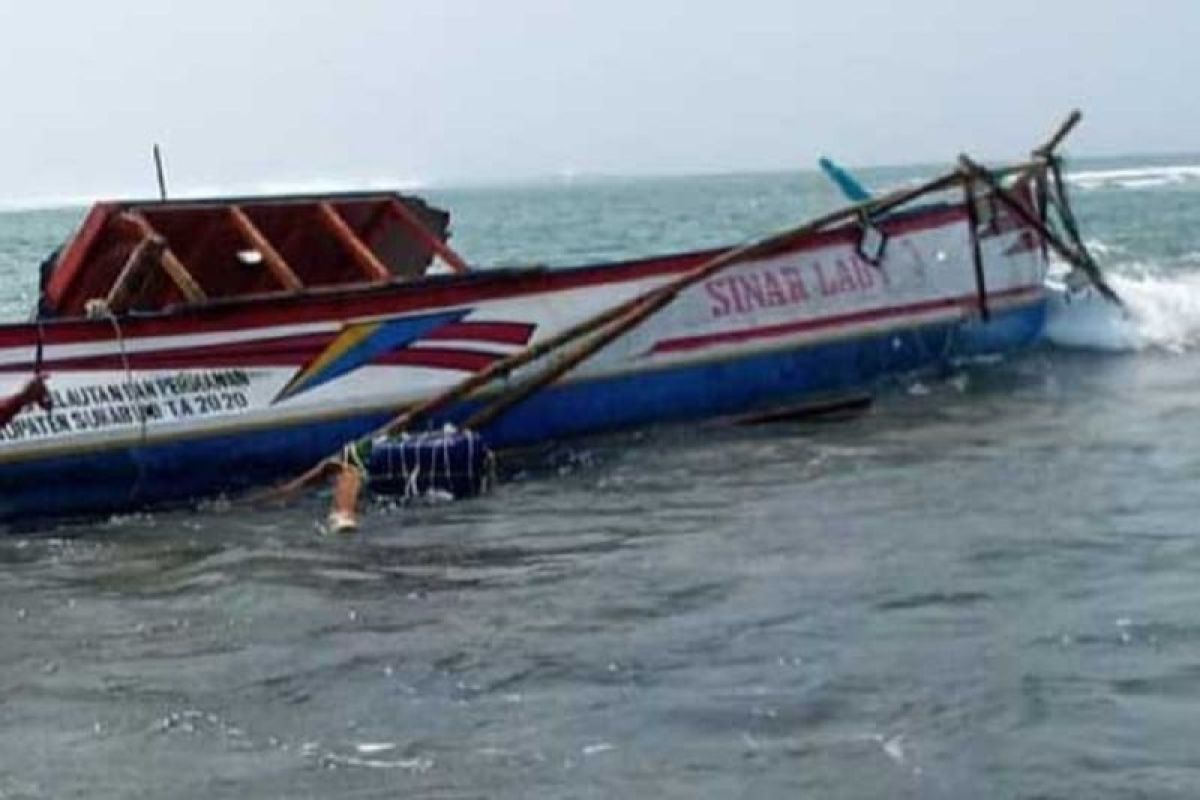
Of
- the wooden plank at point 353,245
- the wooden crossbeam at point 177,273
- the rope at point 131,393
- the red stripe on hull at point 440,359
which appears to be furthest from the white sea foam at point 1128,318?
the rope at point 131,393

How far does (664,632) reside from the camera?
8.41m

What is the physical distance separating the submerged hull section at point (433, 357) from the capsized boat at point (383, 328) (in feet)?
0.05

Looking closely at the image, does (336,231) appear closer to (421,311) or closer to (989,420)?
(421,311)

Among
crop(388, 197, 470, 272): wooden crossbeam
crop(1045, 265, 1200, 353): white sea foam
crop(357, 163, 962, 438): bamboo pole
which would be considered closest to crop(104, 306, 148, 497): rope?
crop(357, 163, 962, 438): bamboo pole

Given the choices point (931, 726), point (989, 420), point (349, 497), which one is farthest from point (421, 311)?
point (931, 726)

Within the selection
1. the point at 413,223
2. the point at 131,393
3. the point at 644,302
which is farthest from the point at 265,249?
the point at 644,302

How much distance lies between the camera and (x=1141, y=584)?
8859mm

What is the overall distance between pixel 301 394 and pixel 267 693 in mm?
5496

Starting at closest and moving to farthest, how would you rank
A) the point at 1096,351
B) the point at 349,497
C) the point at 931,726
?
the point at 931,726 → the point at 349,497 → the point at 1096,351

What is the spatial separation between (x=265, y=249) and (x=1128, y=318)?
9.17m

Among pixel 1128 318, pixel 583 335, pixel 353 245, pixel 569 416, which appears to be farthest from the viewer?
pixel 1128 318

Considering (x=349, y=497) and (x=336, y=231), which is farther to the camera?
(x=336, y=231)

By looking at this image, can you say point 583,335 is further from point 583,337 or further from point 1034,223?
point 1034,223

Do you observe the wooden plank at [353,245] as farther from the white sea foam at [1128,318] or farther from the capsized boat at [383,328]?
the white sea foam at [1128,318]
